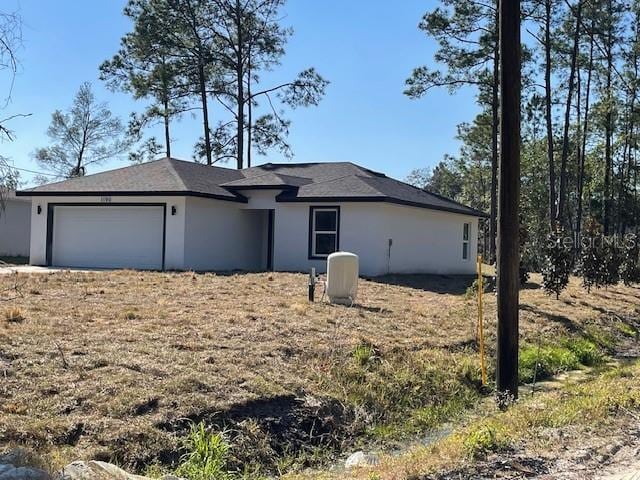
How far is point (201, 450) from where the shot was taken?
600 centimetres

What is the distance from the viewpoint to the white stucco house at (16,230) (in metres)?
30.1

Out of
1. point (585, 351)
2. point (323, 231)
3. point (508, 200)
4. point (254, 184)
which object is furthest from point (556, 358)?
point (254, 184)

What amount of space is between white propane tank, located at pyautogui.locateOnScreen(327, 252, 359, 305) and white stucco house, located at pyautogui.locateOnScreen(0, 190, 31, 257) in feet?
69.1

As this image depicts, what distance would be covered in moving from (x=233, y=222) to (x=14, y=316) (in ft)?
43.1

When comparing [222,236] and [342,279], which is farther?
[222,236]

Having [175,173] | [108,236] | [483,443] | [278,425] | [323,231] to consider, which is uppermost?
[175,173]

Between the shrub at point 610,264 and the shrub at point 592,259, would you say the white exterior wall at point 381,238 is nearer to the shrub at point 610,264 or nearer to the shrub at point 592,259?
the shrub at point 592,259

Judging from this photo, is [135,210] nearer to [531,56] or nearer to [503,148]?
[503,148]

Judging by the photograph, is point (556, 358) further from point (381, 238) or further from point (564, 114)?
point (564, 114)

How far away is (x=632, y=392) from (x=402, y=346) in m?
3.59

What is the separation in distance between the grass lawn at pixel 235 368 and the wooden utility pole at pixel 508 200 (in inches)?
39.1

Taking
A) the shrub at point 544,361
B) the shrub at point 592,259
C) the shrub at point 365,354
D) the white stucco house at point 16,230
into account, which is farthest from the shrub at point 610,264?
the white stucco house at point 16,230

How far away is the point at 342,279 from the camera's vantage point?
44.7 ft

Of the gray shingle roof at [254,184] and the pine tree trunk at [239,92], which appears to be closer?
the gray shingle roof at [254,184]
